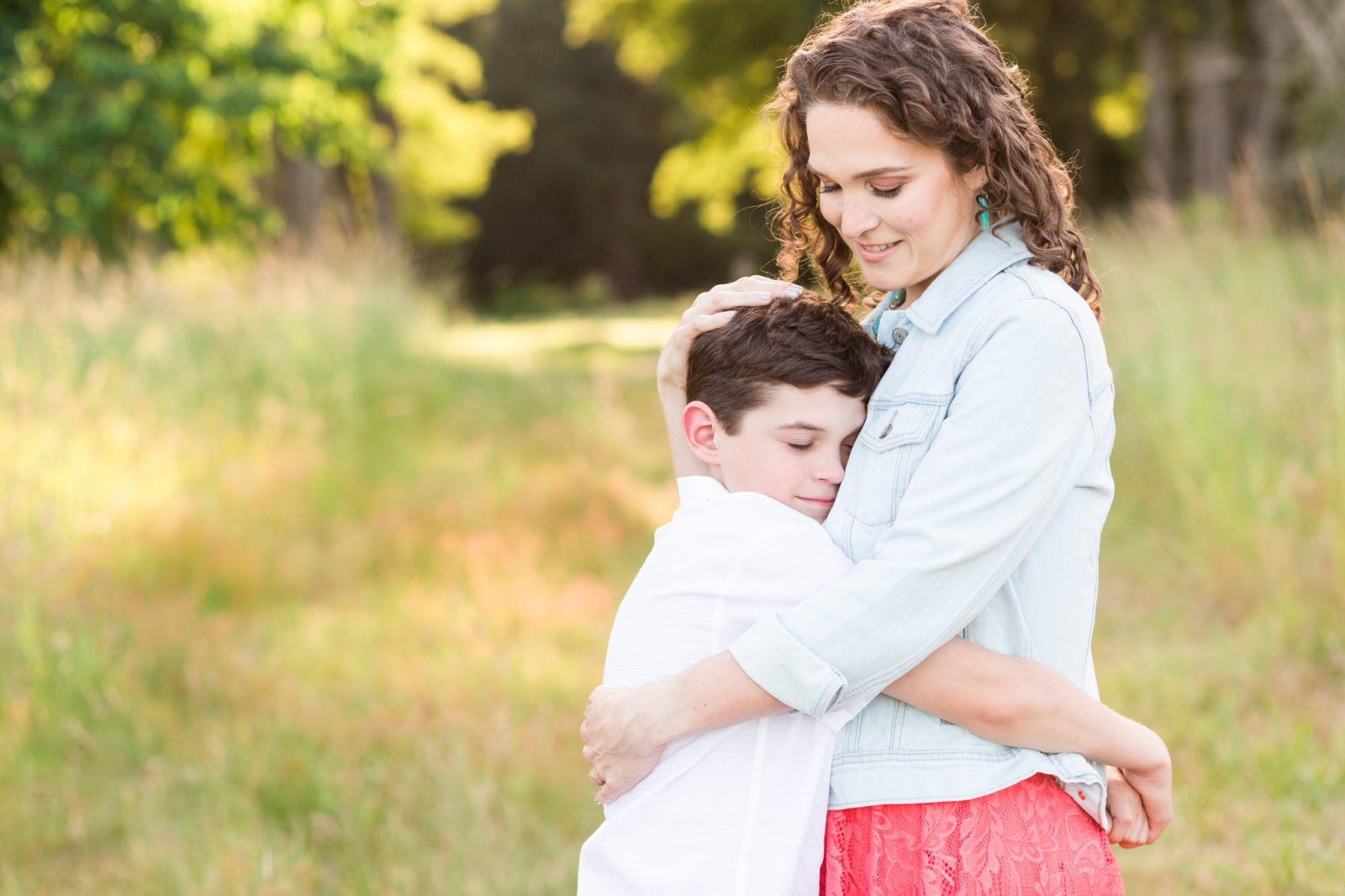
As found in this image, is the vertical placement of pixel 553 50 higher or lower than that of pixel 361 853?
higher

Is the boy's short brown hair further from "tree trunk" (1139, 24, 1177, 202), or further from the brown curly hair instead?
"tree trunk" (1139, 24, 1177, 202)

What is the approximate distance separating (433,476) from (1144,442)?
4.25 meters

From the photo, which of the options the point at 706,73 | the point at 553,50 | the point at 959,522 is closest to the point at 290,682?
the point at 959,522

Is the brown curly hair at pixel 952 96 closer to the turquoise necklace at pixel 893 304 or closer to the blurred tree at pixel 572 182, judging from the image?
the turquoise necklace at pixel 893 304

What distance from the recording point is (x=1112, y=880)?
5.70 feet

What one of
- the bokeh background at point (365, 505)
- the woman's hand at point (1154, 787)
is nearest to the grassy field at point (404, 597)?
the bokeh background at point (365, 505)

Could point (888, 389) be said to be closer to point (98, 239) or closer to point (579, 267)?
point (98, 239)

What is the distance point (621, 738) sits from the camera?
168cm

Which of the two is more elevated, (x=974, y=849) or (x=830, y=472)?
(x=830, y=472)

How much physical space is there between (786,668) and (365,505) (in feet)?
19.3

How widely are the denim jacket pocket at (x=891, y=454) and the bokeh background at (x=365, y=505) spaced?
2.10 meters

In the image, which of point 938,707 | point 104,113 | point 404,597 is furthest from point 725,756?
point 104,113

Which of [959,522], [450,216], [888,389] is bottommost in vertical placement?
[450,216]

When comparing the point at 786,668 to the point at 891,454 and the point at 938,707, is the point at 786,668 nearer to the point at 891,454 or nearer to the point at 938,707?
the point at 938,707
